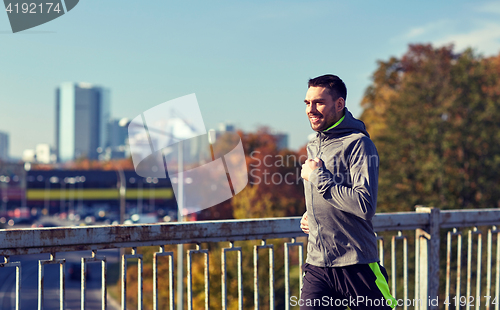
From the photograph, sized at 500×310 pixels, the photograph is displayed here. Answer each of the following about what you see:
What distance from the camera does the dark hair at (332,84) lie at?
8.06ft

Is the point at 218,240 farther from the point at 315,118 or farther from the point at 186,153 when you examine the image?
the point at 186,153

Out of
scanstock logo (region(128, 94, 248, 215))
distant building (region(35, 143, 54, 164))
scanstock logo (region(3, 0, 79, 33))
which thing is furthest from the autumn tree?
distant building (region(35, 143, 54, 164))

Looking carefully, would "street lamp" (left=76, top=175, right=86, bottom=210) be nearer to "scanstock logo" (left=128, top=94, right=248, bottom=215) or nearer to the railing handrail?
"scanstock logo" (left=128, top=94, right=248, bottom=215)

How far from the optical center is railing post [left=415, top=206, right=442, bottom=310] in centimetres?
400

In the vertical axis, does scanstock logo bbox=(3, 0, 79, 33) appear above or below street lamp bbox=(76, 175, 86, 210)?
above

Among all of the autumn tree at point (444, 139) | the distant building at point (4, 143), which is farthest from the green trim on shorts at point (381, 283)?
the distant building at point (4, 143)

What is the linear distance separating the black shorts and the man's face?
29.9 inches

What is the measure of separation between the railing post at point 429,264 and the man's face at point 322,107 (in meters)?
2.00

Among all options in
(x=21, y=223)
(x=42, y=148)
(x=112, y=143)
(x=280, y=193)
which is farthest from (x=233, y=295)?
(x=42, y=148)

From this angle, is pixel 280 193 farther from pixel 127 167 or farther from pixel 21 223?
pixel 127 167

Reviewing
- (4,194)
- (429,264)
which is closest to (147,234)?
(429,264)

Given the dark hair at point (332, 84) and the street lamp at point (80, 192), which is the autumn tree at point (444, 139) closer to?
the dark hair at point (332, 84)

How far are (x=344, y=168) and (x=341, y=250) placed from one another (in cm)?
42

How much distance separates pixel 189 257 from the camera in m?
2.98
